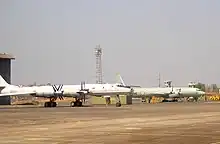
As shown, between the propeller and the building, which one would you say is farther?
the building

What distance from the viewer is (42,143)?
19.9 m

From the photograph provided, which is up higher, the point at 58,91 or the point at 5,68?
the point at 5,68

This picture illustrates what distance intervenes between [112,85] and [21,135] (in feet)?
204

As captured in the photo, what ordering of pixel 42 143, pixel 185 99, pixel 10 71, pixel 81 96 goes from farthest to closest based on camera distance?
pixel 185 99, pixel 10 71, pixel 81 96, pixel 42 143

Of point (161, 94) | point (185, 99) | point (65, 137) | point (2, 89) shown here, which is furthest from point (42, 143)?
point (185, 99)

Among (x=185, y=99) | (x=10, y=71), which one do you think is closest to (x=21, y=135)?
(x=10, y=71)

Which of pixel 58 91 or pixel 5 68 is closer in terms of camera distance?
pixel 58 91

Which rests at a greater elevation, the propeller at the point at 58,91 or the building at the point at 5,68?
the building at the point at 5,68

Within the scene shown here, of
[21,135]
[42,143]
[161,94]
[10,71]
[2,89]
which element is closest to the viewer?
[42,143]

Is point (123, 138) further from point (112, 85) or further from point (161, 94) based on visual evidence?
point (161, 94)

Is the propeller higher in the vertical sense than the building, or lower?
lower

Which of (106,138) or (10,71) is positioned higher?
(10,71)

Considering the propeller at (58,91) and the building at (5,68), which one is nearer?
the propeller at (58,91)

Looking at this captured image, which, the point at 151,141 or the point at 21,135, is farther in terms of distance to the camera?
the point at 21,135
